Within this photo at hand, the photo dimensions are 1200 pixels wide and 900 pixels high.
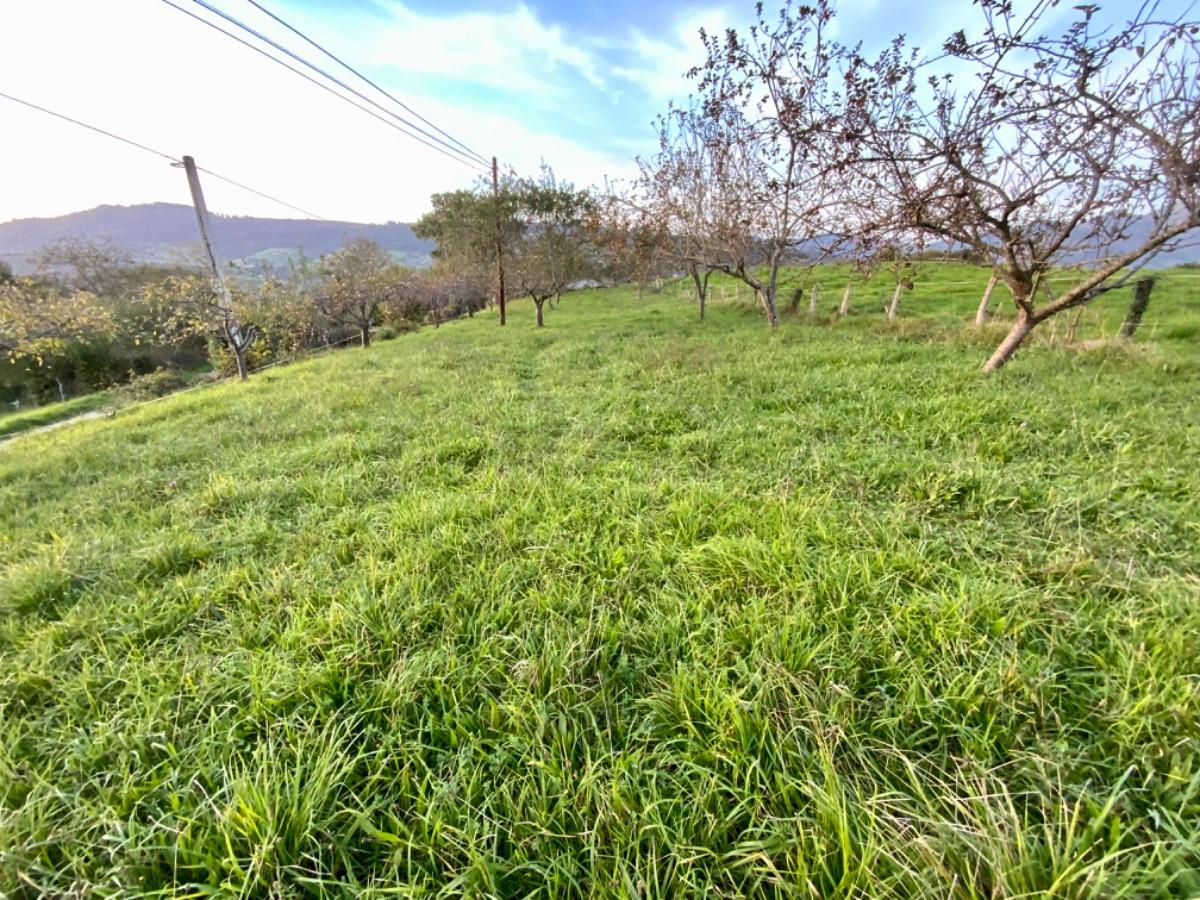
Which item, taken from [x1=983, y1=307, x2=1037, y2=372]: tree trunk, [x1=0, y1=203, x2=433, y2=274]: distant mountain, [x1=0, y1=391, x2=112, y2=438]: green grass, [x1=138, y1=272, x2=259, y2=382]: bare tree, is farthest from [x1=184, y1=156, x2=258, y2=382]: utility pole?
[x1=0, y1=203, x2=433, y2=274]: distant mountain

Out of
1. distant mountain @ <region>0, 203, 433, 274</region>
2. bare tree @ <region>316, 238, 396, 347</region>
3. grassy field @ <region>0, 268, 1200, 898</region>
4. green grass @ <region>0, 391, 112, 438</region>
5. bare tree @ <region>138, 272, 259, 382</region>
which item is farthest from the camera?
distant mountain @ <region>0, 203, 433, 274</region>

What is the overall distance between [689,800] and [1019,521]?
2666 mm

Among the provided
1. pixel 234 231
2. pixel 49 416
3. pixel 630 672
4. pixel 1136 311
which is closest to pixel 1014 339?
pixel 1136 311

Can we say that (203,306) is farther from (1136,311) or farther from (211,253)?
(1136,311)

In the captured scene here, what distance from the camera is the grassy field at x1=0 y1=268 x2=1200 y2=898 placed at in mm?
1210

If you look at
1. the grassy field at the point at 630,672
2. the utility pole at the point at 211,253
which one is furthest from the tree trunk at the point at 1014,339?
the utility pole at the point at 211,253

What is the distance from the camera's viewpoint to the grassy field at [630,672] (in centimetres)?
121

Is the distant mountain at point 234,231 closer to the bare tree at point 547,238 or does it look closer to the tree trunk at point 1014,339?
the bare tree at point 547,238

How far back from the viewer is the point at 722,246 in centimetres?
1103

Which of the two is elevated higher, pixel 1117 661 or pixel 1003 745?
pixel 1117 661

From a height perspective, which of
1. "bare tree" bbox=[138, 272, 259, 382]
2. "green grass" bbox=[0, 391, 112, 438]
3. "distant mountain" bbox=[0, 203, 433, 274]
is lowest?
"green grass" bbox=[0, 391, 112, 438]

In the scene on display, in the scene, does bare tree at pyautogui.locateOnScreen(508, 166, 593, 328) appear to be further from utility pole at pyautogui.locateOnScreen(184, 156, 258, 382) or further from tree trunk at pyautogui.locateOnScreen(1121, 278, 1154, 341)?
tree trunk at pyautogui.locateOnScreen(1121, 278, 1154, 341)

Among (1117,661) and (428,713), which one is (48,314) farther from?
(1117,661)

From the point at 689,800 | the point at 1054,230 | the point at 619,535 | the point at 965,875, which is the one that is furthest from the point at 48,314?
the point at 1054,230
